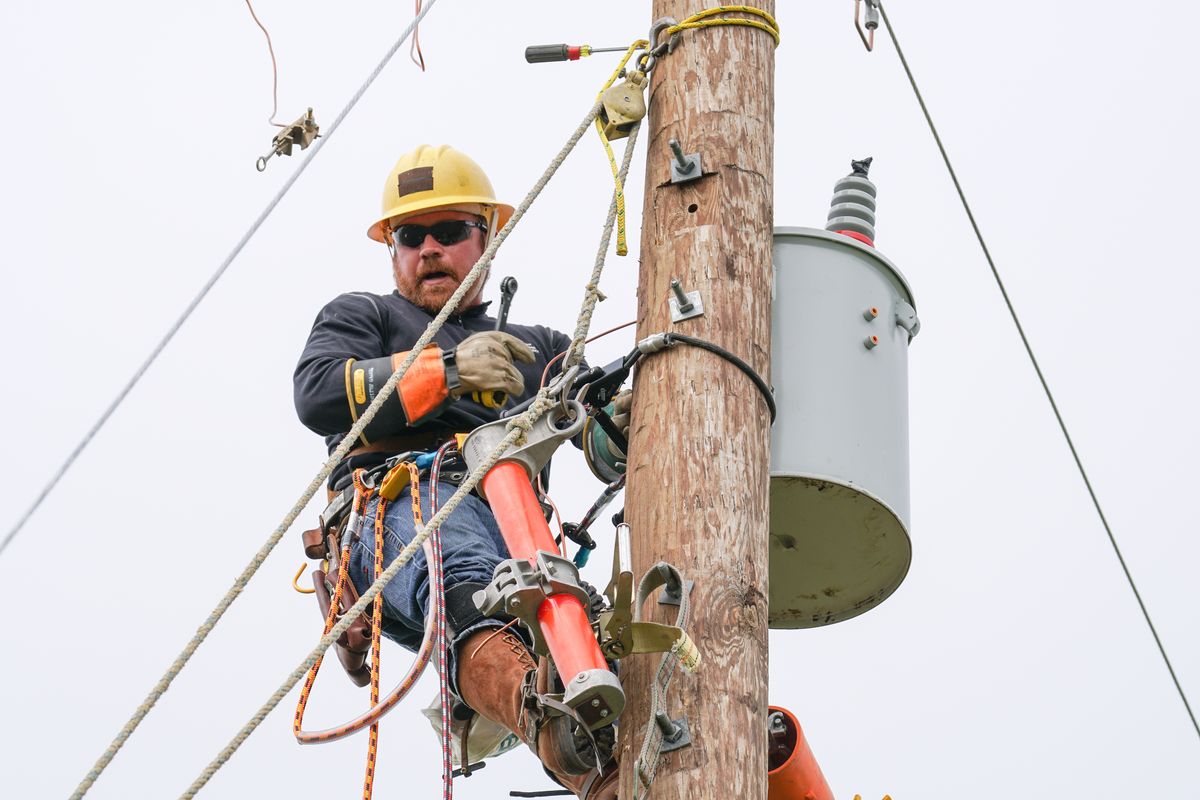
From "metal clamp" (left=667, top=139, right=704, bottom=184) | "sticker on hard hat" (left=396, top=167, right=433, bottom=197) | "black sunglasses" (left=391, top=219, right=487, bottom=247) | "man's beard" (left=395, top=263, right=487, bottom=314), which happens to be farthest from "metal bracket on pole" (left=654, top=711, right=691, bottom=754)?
"sticker on hard hat" (left=396, top=167, right=433, bottom=197)

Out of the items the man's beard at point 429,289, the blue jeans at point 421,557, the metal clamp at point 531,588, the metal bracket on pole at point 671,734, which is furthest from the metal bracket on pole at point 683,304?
the man's beard at point 429,289

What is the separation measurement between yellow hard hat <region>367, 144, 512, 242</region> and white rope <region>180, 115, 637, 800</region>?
1.20 m

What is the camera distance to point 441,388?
500cm

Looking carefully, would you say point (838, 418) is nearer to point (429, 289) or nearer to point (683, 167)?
point (683, 167)

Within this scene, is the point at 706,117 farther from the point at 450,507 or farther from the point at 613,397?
the point at 450,507

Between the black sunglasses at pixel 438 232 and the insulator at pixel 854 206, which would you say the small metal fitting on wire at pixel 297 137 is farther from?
the insulator at pixel 854 206

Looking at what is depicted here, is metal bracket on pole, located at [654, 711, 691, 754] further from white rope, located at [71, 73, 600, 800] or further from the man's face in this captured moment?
the man's face

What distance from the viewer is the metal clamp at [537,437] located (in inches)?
172

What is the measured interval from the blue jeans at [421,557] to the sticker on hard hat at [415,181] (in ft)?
4.10

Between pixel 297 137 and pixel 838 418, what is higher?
pixel 297 137

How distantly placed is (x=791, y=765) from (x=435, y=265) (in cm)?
197

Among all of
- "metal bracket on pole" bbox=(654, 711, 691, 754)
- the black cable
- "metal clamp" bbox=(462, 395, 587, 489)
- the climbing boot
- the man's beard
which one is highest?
the man's beard

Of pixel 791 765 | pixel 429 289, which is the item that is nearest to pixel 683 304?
pixel 791 765

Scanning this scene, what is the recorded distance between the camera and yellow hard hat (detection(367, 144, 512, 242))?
587cm
